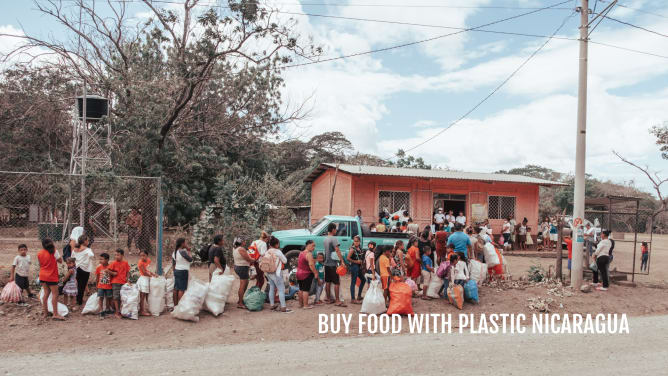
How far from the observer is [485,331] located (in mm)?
8266

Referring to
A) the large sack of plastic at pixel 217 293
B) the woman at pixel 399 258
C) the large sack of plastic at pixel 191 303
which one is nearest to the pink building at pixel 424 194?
the woman at pixel 399 258

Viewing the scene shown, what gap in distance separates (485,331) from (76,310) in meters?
7.11

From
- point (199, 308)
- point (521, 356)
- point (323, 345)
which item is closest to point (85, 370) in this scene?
point (199, 308)

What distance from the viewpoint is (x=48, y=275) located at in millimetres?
7852

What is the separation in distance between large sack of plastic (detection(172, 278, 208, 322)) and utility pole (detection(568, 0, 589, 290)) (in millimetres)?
8281

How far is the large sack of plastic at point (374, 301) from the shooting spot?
880cm

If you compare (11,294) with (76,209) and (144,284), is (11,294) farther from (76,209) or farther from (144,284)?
(76,209)

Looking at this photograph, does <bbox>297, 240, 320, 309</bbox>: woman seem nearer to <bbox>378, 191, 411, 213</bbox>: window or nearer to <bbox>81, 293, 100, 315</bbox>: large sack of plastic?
<bbox>81, 293, 100, 315</bbox>: large sack of plastic

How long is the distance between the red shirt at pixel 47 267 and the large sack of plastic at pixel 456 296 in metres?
7.17

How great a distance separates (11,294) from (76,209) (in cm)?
→ 417

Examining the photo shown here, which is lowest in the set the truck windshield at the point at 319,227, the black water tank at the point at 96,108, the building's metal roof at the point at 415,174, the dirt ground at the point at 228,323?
the dirt ground at the point at 228,323

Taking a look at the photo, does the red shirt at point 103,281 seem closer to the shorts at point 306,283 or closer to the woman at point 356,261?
the shorts at point 306,283

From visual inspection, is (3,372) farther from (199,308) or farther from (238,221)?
(238,221)

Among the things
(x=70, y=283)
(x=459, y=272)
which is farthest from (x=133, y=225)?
(x=459, y=272)
